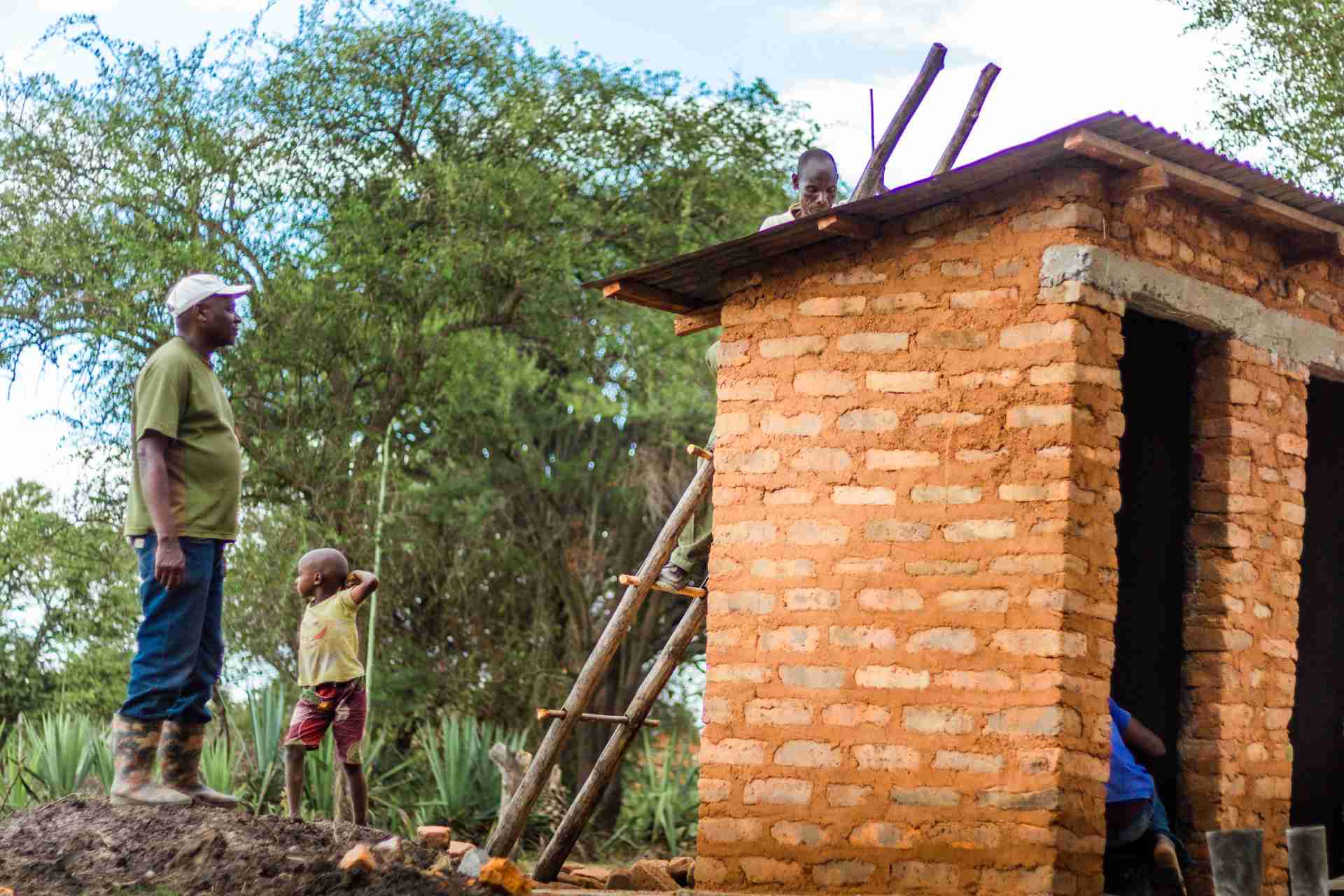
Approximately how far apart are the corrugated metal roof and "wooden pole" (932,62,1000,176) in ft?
6.86

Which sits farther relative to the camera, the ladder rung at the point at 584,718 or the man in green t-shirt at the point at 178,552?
the ladder rung at the point at 584,718

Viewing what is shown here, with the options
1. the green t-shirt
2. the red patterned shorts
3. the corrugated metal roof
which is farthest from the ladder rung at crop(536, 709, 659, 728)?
the green t-shirt

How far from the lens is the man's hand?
570 cm

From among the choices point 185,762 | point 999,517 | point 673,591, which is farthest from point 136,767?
point 999,517

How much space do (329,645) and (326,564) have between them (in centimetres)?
41

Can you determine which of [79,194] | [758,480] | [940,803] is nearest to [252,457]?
[79,194]

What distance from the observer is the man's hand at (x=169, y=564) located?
5703mm

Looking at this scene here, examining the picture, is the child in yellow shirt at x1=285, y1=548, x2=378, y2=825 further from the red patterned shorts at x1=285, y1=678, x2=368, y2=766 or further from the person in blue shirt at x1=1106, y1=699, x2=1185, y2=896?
the person in blue shirt at x1=1106, y1=699, x2=1185, y2=896

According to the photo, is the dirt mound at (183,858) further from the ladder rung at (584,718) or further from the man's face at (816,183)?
the man's face at (816,183)

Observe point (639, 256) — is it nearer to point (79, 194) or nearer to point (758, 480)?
point (79, 194)

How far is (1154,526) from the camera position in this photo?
302 inches

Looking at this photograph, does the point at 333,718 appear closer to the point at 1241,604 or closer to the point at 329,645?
the point at 329,645

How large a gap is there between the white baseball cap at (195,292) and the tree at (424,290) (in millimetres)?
6999

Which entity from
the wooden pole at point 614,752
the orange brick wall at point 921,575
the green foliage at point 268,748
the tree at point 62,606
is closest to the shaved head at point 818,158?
the orange brick wall at point 921,575
